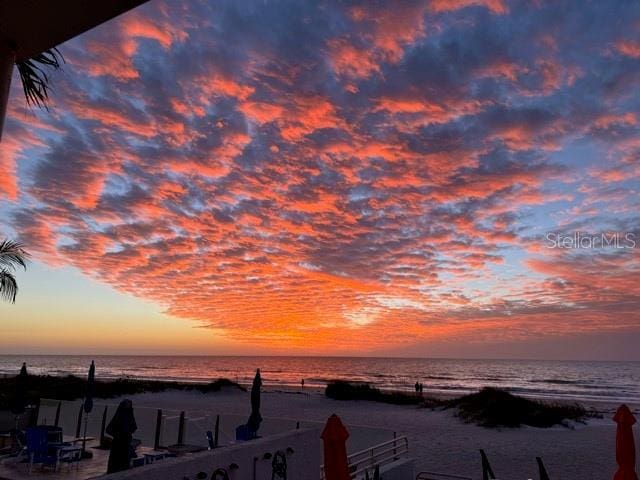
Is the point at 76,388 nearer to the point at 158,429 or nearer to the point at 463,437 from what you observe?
the point at 158,429

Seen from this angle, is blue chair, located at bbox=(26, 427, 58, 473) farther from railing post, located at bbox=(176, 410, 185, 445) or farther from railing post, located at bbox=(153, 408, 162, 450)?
railing post, located at bbox=(176, 410, 185, 445)

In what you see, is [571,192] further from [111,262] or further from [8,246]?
[111,262]

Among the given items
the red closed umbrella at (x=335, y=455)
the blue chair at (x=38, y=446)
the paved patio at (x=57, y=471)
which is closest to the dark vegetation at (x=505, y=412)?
the paved patio at (x=57, y=471)

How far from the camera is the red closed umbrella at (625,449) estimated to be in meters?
7.39

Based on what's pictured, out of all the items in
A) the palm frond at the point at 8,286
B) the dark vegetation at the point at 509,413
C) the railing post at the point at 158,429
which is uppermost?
the palm frond at the point at 8,286

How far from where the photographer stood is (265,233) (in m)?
26.6

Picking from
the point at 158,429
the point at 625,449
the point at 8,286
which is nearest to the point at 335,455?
the point at 625,449

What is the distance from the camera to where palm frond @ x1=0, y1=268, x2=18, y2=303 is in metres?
11.9

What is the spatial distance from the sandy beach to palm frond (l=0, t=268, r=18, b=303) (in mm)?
13332

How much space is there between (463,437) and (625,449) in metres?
16.9

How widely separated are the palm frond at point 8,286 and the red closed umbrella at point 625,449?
12.9 meters

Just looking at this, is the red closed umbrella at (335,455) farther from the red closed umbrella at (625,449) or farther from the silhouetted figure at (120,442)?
the red closed umbrella at (625,449)

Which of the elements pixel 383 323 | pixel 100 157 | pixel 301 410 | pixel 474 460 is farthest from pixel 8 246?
pixel 383 323

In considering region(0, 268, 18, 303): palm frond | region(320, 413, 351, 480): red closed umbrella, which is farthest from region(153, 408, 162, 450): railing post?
region(320, 413, 351, 480): red closed umbrella
